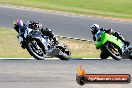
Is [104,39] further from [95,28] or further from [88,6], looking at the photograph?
[88,6]

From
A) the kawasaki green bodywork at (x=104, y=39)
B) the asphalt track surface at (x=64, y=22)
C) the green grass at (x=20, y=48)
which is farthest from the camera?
the asphalt track surface at (x=64, y=22)

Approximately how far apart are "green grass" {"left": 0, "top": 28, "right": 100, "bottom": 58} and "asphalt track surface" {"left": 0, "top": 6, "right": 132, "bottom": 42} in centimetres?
225

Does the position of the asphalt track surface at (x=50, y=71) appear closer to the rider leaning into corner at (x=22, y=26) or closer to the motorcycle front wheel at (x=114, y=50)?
the motorcycle front wheel at (x=114, y=50)

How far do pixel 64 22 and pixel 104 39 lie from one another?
1745cm

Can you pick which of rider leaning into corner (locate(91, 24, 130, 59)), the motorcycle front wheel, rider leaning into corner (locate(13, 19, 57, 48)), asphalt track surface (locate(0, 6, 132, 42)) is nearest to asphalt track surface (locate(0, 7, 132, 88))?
the motorcycle front wheel

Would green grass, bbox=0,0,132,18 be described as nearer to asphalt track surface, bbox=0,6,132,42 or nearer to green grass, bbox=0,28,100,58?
asphalt track surface, bbox=0,6,132,42

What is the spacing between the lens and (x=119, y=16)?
37.9 meters

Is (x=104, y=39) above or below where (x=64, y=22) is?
above

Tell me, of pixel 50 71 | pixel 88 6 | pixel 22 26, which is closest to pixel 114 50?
pixel 50 71

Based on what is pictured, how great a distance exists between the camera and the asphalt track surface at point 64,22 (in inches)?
1238

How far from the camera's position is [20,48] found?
995 inches

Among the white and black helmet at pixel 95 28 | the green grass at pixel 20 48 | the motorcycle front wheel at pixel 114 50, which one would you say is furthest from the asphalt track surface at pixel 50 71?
the green grass at pixel 20 48

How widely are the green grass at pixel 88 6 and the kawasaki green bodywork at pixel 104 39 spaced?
2111 cm

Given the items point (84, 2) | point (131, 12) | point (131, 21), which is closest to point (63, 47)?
point (131, 21)
